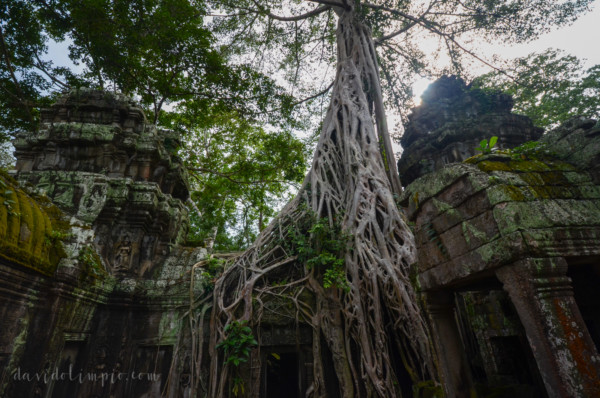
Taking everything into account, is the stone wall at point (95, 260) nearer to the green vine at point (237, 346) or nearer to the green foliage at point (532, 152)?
the green vine at point (237, 346)

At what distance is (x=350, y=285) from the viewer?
11.2ft

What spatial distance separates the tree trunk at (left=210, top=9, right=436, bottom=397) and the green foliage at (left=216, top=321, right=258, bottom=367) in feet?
0.48

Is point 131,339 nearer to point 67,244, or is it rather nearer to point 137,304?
point 137,304

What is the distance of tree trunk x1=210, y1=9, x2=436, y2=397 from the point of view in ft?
10.2

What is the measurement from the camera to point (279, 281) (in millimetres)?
3898

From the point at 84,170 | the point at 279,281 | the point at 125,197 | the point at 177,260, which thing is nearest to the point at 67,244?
the point at 125,197

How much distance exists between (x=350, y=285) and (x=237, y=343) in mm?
1334

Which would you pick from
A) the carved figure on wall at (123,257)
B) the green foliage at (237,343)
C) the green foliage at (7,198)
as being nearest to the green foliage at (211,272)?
the green foliage at (237,343)

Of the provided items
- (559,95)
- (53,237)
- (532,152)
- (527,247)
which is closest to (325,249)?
(532,152)

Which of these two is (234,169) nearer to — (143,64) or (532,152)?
(143,64)

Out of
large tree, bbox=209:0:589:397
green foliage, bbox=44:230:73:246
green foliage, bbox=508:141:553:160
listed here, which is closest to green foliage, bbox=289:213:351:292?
large tree, bbox=209:0:589:397

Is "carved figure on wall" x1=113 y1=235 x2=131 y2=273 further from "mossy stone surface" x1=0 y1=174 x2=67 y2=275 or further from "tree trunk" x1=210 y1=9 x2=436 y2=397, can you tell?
"tree trunk" x1=210 y1=9 x2=436 y2=397

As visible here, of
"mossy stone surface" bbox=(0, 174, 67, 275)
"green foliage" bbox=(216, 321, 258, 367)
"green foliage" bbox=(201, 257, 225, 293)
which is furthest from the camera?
"green foliage" bbox=(201, 257, 225, 293)

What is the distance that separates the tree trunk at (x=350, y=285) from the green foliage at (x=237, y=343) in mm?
147
